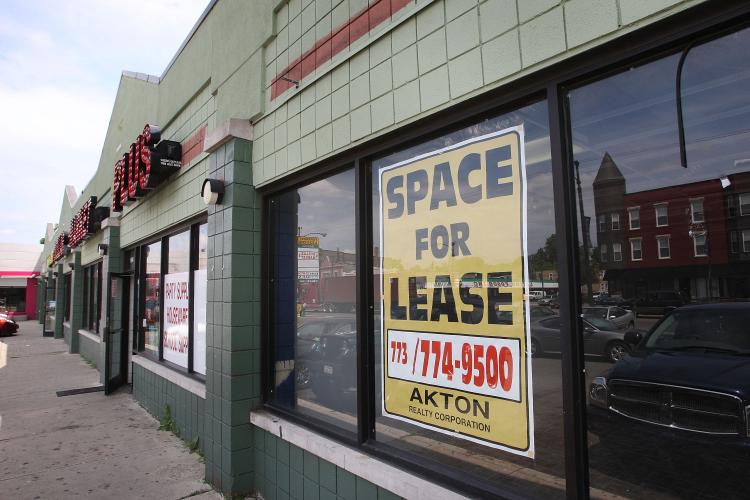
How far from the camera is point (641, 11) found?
1980 millimetres

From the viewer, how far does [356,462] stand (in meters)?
3.27

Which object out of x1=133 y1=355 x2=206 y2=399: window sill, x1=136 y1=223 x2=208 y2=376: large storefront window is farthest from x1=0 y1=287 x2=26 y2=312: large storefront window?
x1=133 y1=355 x2=206 y2=399: window sill

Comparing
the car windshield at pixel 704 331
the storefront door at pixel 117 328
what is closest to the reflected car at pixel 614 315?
the car windshield at pixel 704 331

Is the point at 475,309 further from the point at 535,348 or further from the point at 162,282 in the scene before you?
the point at 162,282

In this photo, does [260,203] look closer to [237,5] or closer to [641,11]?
[237,5]

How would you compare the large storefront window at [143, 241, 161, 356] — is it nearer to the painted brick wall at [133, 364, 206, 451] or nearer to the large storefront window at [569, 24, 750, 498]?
the painted brick wall at [133, 364, 206, 451]

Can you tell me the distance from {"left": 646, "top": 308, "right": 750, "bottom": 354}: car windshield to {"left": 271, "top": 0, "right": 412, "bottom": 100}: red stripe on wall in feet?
8.07

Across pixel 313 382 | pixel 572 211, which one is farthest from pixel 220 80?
pixel 572 211

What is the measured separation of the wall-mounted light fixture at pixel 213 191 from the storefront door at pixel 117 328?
5.96 meters

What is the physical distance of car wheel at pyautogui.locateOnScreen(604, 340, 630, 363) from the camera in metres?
2.15

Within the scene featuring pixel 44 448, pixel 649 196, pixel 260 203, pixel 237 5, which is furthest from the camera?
pixel 44 448

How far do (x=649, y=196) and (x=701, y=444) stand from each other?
1.14 m

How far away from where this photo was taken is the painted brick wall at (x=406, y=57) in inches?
87.9

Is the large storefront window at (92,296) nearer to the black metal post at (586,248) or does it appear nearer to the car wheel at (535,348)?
the car wheel at (535,348)
